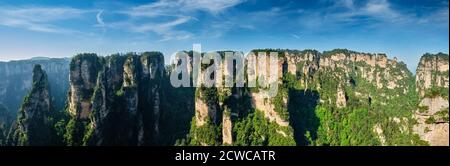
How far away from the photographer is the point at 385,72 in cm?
6109

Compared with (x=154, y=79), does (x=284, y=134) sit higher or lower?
lower

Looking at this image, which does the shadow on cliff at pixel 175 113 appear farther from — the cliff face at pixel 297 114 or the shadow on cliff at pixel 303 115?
the shadow on cliff at pixel 303 115

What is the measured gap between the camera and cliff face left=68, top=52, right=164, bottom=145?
1209 inches

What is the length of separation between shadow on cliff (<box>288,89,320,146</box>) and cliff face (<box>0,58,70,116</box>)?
3112cm

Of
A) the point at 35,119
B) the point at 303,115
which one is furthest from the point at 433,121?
the point at 35,119

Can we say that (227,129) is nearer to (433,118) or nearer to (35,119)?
(35,119)

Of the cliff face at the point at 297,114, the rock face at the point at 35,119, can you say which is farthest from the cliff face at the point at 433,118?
the rock face at the point at 35,119

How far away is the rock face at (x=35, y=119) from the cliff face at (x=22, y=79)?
20.9 meters

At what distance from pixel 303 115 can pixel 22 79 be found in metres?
44.6
